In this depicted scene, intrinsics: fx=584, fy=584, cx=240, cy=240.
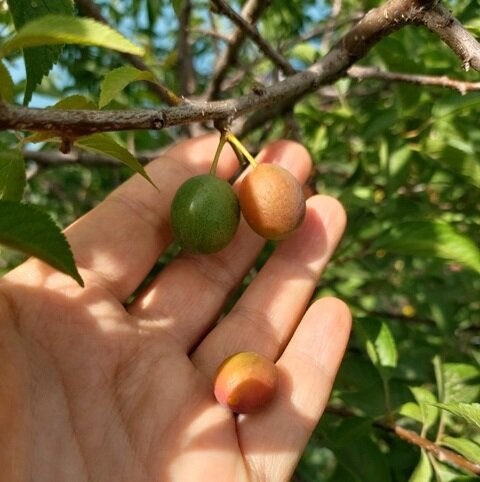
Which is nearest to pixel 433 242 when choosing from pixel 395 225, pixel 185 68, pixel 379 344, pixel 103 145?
pixel 395 225

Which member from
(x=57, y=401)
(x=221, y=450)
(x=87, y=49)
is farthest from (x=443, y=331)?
(x=87, y=49)

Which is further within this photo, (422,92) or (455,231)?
(422,92)

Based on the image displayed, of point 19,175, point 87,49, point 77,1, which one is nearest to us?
point 19,175

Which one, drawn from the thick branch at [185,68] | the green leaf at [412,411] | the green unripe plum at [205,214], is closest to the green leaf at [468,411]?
the green leaf at [412,411]

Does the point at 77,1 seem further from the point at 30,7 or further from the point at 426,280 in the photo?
the point at 426,280

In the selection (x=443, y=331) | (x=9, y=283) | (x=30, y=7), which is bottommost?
(x=443, y=331)

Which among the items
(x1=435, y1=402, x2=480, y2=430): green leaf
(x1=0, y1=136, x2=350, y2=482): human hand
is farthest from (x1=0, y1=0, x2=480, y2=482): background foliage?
(x1=0, y1=136, x2=350, y2=482): human hand

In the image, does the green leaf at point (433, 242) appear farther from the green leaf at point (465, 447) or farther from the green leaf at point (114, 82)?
the green leaf at point (114, 82)
